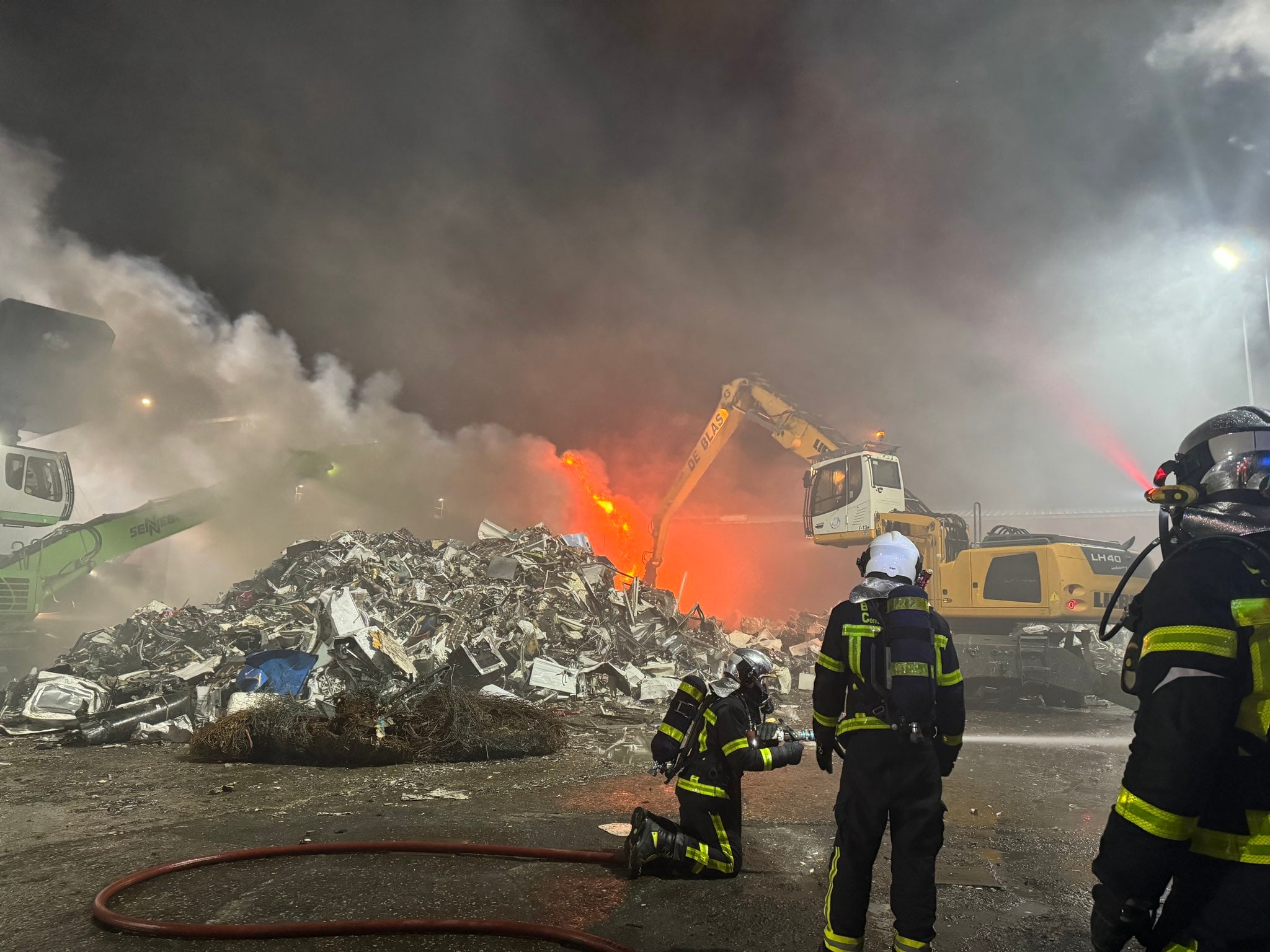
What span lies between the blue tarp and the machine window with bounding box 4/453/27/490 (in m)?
6.07

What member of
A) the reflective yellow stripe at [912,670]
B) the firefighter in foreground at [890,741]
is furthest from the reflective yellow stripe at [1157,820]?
the reflective yellow stripe at [912,670]

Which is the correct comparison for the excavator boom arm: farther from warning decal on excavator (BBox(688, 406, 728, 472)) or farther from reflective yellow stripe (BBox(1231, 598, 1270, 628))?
reflective yellow stripe (BBox(1231, 598, 1270, 628))

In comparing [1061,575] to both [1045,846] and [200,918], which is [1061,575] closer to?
[1045,846]

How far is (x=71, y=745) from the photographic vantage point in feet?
25.1

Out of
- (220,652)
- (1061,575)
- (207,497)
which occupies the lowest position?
(220,652)

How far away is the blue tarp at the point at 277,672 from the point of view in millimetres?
8398

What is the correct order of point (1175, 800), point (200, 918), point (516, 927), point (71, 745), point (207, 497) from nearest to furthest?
point (1175, 800) → point (516, 927) → point (200, 918) → point (71, 745) → point (207, 497)

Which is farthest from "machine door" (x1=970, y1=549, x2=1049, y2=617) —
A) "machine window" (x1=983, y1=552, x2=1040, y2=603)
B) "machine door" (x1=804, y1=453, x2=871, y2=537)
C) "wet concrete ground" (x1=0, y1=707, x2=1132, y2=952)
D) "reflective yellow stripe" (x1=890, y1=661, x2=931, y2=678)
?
"reflective yellow stripe" (x1=890, y1=661, x2=931, y2=678)

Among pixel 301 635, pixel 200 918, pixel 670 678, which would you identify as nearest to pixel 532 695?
pixel 670 678

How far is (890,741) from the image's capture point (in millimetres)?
2754

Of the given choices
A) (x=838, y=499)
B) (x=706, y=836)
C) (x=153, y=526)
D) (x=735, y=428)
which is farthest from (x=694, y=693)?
(x=153, y=526)

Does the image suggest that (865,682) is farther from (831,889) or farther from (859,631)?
(831,889)

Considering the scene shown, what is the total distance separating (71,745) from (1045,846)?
940 cm

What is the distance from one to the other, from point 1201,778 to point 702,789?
2.83 m
